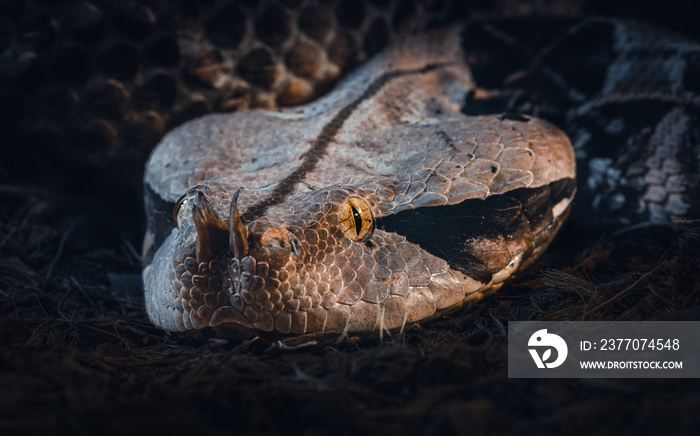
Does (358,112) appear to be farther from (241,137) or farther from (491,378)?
(491,378)

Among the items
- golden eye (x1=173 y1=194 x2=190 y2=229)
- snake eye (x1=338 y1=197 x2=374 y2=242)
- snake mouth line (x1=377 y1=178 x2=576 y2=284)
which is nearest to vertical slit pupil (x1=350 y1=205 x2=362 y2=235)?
snake eye (x1=338 y1=197 x2=374 y2=242)

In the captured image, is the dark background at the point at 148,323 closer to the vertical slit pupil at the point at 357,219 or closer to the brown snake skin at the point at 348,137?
the brown snake skin at the point at 348,137

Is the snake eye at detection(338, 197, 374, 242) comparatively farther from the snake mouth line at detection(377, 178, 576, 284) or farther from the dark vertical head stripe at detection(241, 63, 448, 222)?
the dark vertical head stripe at detection(241, 63, 448, 222)

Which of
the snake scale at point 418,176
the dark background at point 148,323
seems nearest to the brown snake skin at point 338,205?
the snake scale at point 418,176

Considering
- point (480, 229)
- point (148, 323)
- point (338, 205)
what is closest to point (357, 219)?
point (338, 205)

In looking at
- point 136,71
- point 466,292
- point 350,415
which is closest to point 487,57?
point 466,292

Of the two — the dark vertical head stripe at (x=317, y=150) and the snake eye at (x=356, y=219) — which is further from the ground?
the dark vertical head stripe at (x=317, y=150)
